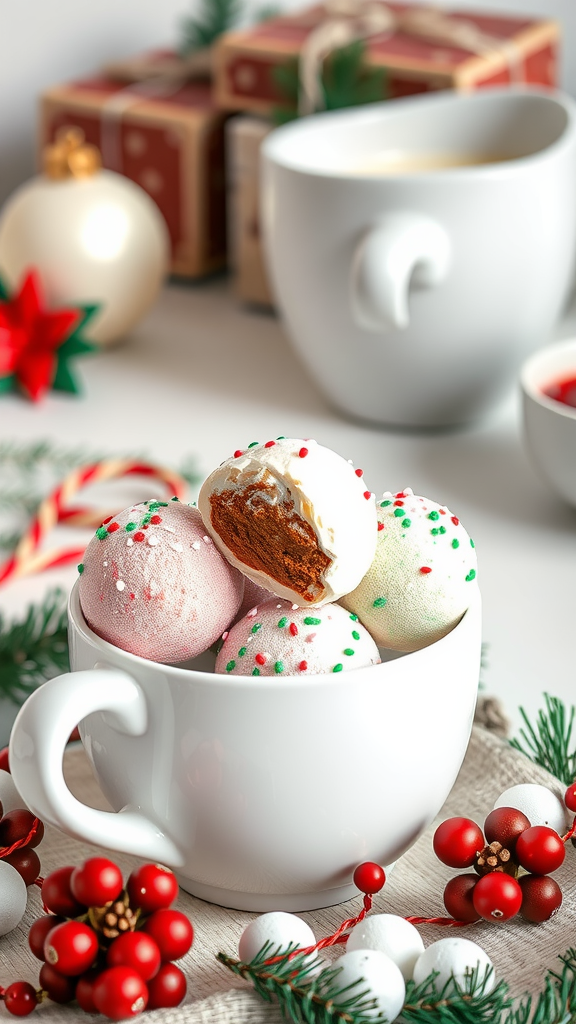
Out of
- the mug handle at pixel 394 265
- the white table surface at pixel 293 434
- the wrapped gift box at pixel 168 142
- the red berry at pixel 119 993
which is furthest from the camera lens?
the wrapped gift box at pixel 168 142

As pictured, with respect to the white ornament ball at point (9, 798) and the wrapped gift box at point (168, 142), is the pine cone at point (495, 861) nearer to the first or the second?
the white ornament ball at point (9, 798)

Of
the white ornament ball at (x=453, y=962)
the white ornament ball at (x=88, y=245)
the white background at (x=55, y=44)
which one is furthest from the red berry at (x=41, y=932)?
the white background at (x=55, y=44)

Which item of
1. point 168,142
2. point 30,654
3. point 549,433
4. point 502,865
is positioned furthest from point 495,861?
point 168,142

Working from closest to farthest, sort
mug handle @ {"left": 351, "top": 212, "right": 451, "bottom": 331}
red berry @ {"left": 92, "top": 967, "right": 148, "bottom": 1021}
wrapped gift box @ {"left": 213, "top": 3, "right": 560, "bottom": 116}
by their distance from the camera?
red berry @ {"left": 92, "top": 967, "right": 148, "bottom": 1021} → mug handle @ {"left": 351, "top": 212, "right": 451, "bottom": 331} → wrapped gift box @ {"left": 213, "top": 3, "right": 560, "bottom": 116}

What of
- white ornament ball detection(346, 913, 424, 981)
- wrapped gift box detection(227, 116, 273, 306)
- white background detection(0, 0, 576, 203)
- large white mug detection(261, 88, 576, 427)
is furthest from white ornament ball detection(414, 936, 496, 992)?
white background detection(0, 0, 576, 203)

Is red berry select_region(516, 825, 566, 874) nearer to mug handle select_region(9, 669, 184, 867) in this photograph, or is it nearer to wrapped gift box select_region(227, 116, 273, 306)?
mug handle select_region(9, 669, 184, 867)

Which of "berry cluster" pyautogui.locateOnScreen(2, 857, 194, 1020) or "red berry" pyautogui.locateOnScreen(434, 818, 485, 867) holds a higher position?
"berry cluster" pyautogui.locateOnScreen(2, 857, 194, 1020)

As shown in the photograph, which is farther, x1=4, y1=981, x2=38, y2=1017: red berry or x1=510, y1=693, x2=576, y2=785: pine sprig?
x1=510, y1=693, x2=576, y2=785: pine sprig
